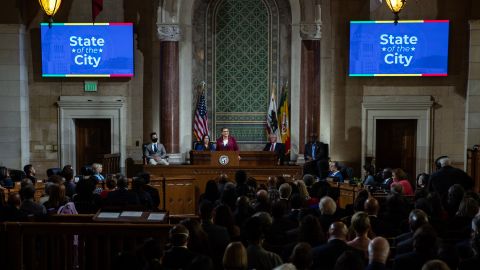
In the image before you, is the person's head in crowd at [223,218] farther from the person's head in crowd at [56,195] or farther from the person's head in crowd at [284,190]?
the person's head in crowd at [56,195]

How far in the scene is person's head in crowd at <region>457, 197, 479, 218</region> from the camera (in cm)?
727

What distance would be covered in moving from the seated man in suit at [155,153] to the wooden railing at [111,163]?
953mm

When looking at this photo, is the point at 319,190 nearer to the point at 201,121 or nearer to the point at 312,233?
the point at 312,233

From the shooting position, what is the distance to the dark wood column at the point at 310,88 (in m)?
16.0

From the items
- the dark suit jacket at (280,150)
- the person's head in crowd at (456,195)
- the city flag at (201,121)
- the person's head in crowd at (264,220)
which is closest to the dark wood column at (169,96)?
the city flag at (201,121)

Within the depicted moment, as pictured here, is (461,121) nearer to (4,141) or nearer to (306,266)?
(4,141)

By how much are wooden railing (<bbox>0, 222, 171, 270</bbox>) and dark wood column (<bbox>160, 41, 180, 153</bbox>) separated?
30.6 ft

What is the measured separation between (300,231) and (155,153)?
9524mm

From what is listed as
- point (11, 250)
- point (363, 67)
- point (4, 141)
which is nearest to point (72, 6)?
point (4, 141)

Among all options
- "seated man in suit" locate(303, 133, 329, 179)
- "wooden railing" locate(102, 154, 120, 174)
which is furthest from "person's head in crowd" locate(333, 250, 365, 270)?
"wooden railing" locate(102, 154, 120, 174)

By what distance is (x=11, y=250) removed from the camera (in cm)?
672

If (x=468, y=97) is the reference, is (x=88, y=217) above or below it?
below

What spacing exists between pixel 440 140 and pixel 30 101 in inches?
406

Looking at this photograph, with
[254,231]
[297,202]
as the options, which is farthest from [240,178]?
[254,231]
